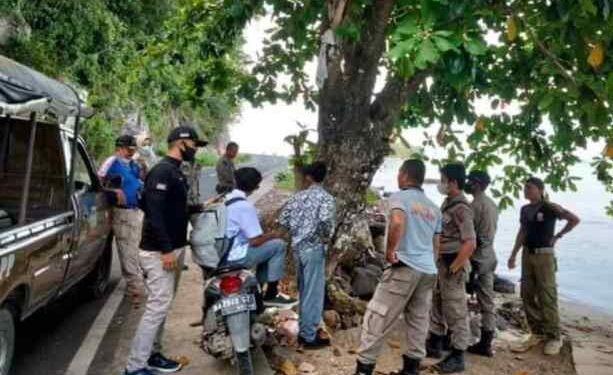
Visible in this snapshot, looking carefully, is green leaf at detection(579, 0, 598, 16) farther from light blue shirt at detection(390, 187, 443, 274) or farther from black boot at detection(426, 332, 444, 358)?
black boot at detection(426, 332, 444, 358)

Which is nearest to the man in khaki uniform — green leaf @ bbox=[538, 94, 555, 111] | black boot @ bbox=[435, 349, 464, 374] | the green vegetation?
black boot @ bbox=[435, 349, 464, 374]

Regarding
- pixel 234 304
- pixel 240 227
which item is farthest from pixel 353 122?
pixel 234 304

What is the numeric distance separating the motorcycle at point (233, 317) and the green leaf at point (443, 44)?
2070mm

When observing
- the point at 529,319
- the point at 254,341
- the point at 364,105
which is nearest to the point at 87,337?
the point at 254,341

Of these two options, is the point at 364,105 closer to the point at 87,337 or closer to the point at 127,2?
the point at 87,337

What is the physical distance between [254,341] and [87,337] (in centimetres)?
176

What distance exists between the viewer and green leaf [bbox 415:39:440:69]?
330 cm

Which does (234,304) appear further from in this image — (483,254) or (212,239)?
(483,254)

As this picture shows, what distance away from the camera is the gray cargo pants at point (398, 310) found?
477cm

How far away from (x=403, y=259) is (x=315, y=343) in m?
1.16

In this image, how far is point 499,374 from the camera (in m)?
5.81

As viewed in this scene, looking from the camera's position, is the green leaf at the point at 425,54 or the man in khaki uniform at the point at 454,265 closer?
the green leaf at the point at 425,54

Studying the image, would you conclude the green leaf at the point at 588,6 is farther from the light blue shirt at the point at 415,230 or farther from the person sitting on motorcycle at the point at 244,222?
the person sitting on motorcycle at the point at 244,222

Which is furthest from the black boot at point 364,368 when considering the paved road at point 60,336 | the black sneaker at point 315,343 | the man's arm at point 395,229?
the paved road at point 60,336
